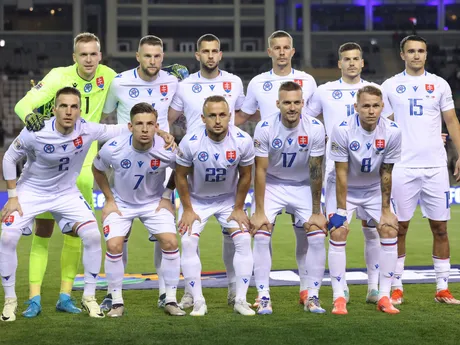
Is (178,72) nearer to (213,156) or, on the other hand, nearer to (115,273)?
(213,156)

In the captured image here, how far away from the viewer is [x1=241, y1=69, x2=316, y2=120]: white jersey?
7844 mm

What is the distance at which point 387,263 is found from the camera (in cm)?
711

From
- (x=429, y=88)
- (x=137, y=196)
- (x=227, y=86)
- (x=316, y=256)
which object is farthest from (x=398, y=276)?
(x=137, y=196)

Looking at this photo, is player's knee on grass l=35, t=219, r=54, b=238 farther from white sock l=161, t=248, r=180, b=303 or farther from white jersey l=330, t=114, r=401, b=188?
white jersey l=330, t=114, r=401, b=188

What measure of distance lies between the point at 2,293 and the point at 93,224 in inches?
60.7

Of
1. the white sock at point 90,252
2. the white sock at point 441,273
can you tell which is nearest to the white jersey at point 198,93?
the white sock at point 90,252

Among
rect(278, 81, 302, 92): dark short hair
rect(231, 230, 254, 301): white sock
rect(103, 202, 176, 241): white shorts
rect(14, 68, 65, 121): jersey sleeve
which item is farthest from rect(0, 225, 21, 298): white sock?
rect(278, 81, 302, 92): dark short hair

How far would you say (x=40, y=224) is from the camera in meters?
7.37

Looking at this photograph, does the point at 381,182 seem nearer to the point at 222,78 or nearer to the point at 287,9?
the point at 222,78

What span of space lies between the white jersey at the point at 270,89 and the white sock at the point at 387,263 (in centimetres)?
152

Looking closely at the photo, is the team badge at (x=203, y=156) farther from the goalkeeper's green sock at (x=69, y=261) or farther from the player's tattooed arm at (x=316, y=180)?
the goalkeeper's green sock at (x=69, y=261)

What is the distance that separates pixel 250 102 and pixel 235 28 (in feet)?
98.1

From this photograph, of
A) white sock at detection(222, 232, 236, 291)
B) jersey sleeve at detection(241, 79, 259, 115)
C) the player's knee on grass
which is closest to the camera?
the player's knee on grass

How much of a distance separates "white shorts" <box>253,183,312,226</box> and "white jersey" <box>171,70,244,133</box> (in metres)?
0.91
